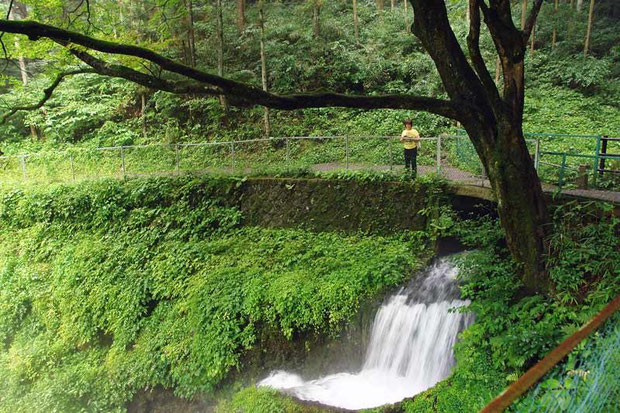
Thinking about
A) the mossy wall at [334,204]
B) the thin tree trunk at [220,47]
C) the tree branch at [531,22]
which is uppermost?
the thin tree trunk at [220,47]

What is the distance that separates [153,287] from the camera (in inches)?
391

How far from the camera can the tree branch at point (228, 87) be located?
547 centimetres

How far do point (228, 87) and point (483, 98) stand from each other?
3.72m

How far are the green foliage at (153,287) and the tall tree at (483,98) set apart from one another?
2.60 meters

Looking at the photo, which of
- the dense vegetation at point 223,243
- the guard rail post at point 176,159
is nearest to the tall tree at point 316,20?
the dense vegetation at point 223,243

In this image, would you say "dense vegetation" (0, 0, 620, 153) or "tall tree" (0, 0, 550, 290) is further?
"dense vegetation" (0, 0, 620, 153)

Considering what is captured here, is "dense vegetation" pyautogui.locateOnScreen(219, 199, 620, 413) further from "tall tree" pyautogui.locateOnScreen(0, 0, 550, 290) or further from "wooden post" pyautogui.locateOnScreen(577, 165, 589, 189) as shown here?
"wooden post" pyautogui.locateOnScreen(577, 165, 589, 189)

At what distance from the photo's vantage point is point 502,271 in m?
6.85

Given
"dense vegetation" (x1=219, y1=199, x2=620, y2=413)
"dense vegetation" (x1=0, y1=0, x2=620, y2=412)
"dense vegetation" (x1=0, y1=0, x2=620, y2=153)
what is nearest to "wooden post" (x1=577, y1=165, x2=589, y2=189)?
"dense vegetation" (x1=219, y1=199, x2=620, y2=413)

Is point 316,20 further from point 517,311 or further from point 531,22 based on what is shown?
point 517,311

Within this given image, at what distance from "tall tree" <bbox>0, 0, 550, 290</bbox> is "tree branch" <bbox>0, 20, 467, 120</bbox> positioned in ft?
0.04

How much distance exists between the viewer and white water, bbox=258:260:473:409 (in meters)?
6.91

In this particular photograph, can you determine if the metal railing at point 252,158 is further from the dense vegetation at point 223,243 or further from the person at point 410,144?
the person at point 410,144

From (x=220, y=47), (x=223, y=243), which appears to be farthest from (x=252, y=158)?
(x=220, y=47)
